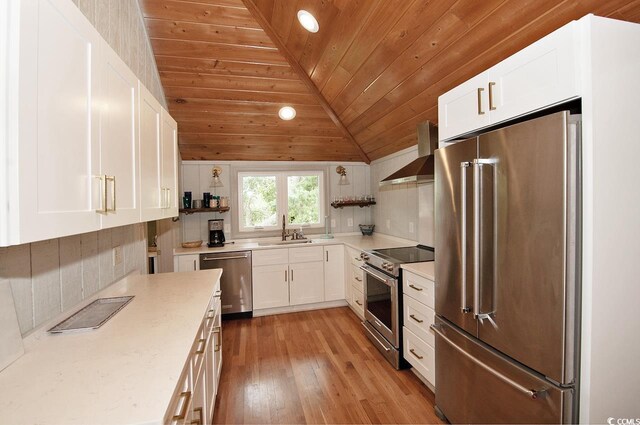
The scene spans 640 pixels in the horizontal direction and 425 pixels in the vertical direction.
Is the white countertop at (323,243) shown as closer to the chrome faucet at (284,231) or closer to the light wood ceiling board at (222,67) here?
the chrome faucet at (284,231)

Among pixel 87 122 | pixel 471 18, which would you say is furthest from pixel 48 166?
pixel 471 18

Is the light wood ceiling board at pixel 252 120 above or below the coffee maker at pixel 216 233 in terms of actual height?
above

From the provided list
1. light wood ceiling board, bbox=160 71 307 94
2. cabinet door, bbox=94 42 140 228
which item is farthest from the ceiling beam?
cabinet door, bbox=94 42 140 228

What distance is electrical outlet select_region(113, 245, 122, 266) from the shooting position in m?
1.95

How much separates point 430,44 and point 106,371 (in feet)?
7.65

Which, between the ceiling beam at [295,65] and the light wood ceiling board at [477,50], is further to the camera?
the ceiling beam at [295,65]

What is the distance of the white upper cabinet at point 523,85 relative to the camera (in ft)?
3.74

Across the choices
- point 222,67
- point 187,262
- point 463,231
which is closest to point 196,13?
point 222,67

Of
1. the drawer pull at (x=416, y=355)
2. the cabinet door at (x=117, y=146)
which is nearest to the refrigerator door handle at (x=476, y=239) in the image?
the drawer pull at (x=416, y=355)

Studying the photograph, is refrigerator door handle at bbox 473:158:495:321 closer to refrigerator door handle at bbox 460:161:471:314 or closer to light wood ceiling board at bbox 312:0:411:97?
refrigerator door handle at bbox 460:161:471:314

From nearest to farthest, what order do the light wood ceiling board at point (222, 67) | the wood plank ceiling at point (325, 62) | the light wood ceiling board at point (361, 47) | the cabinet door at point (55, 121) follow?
1. the cabinet door at point (55, 121)
2. the wood plank ceiling at point (325, 62)
3. the light wood ceiling board at point (361, 47)
4. the light wood ceiling board at point (222, 67)

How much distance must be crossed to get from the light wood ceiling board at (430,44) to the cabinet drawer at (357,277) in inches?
72.4

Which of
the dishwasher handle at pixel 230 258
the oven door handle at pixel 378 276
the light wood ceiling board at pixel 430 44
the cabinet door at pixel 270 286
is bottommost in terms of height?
the cabinet door at pixel 270 286

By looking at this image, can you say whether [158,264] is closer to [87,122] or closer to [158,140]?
[158,140]
